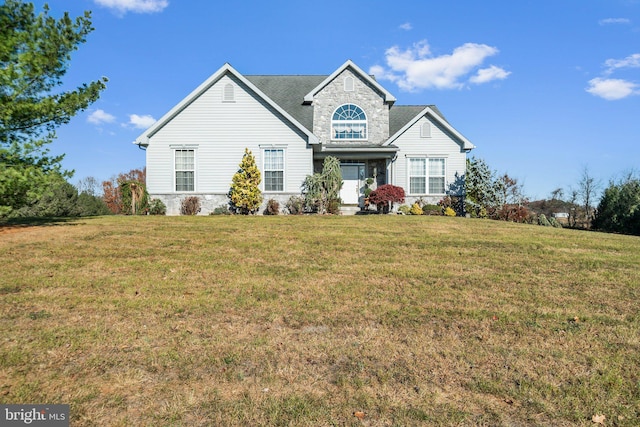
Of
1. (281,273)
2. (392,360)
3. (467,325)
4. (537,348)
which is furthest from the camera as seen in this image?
(281,273)

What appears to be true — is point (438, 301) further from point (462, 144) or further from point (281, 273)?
point (462, 144)

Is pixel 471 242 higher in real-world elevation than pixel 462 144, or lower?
lower

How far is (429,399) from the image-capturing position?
3551 mm

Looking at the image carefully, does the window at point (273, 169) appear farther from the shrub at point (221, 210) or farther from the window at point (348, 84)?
the window at point (348, 84)

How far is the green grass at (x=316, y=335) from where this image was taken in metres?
3.45

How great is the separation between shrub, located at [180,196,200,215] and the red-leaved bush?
8673 mm

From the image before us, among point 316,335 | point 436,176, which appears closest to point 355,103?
point 436,176

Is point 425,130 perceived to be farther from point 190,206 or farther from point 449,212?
point 190,206

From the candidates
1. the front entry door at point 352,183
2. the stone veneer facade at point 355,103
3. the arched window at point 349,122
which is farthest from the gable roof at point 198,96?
the front entry door at point 352,183

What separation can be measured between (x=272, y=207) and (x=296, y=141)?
11.3 ft

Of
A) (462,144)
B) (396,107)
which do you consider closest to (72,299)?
(462,144)

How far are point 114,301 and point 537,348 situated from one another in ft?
18.4

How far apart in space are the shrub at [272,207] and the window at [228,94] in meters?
5.26

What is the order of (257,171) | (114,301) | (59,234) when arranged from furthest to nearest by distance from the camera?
1. (257,171)
2. (59,234)
3. (114,301)
